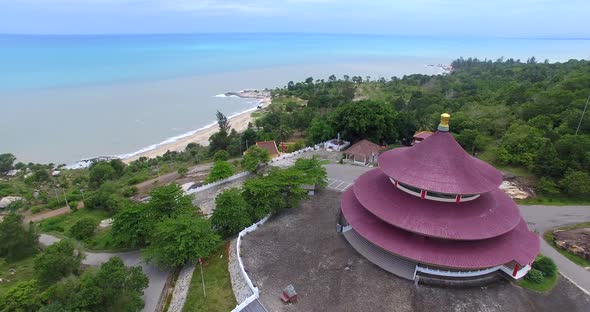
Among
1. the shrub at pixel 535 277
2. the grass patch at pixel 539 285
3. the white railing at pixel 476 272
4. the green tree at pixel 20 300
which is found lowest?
the grass patch at pixel 539 285

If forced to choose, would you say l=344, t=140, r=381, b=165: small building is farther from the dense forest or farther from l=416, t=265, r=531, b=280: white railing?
l=416, t=265, r=531, b=280: white railing

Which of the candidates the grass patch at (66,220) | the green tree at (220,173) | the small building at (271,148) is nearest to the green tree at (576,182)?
the small building at (271,148)

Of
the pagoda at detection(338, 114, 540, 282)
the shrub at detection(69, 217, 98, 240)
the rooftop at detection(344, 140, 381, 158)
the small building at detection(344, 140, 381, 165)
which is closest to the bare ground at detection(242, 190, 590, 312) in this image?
the pagoda at detection(338, 114, 540, 282)

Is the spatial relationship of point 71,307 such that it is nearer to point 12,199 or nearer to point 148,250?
point 148,250

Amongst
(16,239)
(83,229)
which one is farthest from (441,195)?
(16,239)

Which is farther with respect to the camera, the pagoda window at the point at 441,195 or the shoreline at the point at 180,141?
the shoreline at the point at 180,141

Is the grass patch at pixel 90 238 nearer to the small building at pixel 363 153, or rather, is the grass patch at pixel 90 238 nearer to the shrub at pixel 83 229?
the shrub at pixel 83 229

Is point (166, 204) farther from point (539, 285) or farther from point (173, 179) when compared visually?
point (539, 285)

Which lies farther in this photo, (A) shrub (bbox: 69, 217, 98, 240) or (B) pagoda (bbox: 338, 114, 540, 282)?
(A) shrub (bbox: 69, 217, 98, 240)
